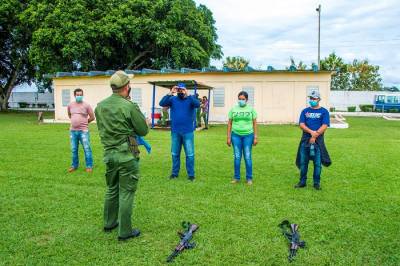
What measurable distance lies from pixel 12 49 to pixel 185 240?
1329 inches

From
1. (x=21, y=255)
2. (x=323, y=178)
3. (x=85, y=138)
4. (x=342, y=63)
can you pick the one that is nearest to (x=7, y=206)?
(x=21, y=255)

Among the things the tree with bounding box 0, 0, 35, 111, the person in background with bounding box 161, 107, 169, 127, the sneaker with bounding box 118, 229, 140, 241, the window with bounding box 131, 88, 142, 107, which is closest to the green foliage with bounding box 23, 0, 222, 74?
the tree with bounding box 0, 0, 35, 111

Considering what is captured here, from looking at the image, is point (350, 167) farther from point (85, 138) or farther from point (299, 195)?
point (85, 138)

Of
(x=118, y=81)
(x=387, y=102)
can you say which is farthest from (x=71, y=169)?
(x=387, y=102)

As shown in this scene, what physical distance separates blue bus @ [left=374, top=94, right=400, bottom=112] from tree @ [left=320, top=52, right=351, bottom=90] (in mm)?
7666

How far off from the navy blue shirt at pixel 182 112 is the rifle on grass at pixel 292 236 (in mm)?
2960

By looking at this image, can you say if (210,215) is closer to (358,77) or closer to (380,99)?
(380,99)

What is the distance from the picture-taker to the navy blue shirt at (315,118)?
21.1 feet

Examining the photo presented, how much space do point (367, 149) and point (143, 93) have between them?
15103 millimetres

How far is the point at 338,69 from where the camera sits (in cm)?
4634

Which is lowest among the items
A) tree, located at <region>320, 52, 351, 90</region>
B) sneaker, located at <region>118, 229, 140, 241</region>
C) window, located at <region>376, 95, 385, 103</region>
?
sneaker, located at <region>118, 229, 140, 241</region>

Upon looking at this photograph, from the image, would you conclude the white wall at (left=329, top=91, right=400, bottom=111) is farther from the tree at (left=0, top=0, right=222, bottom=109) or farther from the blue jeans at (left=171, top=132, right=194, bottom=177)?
the blue jeans at (left=171, top=132, right=194, bottom=177)

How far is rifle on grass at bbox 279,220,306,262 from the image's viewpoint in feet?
12.9

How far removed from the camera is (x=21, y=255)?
3863mm
